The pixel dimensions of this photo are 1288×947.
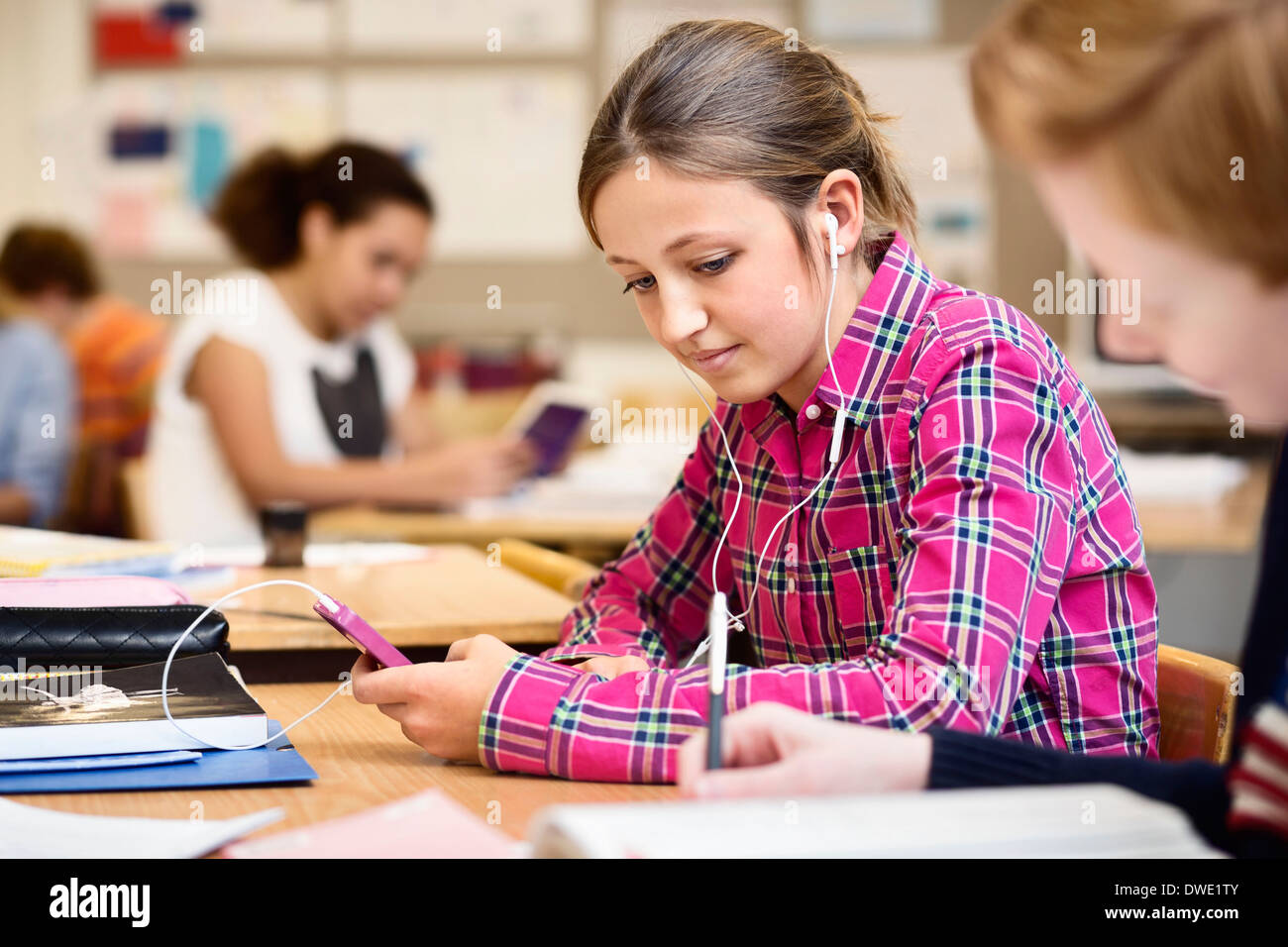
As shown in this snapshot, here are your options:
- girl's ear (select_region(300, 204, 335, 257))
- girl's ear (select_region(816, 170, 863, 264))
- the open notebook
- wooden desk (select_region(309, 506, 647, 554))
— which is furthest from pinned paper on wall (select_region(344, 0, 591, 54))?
the open notebook

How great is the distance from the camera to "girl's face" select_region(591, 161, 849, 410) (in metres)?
1.07

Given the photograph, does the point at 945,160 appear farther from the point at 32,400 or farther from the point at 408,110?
the point at 32,400

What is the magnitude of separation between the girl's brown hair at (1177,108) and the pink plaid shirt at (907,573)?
324 millimetres

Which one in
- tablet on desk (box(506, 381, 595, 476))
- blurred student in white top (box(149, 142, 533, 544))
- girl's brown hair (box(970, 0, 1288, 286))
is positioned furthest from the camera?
tablet on desk (box(506, 381, 595, 476))

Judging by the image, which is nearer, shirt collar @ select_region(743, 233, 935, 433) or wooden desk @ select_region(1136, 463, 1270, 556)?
shirt collar @ select_region(743, 233, 935, 433)

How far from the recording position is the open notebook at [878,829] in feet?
1.91

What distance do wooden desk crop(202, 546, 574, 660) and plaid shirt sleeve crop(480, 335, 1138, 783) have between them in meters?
0.41

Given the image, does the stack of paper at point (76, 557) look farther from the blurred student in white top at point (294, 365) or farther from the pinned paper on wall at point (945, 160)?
the pinned paper on wall at point (945, 160)

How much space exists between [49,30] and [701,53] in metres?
4.46

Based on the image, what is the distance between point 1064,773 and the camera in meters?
0.79

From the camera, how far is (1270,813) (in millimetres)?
627

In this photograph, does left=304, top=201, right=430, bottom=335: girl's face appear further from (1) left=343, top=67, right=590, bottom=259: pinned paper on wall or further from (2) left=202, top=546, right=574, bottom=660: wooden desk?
(1) left=343, top=67, right=590, bottom=259: pinned paper on wall
